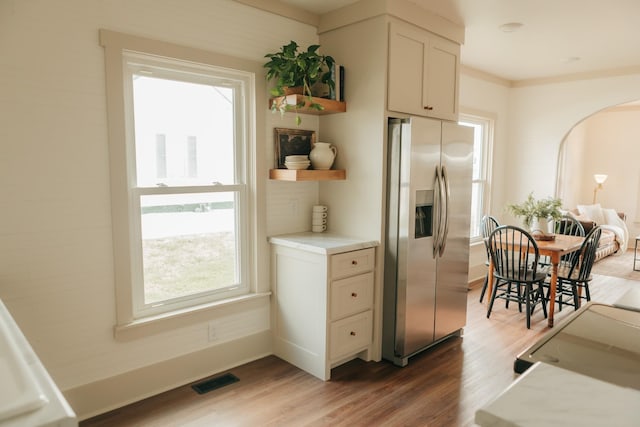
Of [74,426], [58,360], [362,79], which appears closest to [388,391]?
[58,360]

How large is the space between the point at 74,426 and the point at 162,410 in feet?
6.82

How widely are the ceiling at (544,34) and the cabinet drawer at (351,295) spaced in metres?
1.99

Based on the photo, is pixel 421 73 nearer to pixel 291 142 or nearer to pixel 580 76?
pixel 291 142

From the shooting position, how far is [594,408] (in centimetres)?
71

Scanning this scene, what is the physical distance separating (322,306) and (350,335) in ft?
1.14

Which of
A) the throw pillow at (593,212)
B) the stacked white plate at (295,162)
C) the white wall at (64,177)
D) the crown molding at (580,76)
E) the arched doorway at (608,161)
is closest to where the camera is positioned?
the white wall at (64,177)

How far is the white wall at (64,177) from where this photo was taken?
2170mm

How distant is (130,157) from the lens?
2.63 metres

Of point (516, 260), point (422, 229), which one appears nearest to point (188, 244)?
point (422, 229)

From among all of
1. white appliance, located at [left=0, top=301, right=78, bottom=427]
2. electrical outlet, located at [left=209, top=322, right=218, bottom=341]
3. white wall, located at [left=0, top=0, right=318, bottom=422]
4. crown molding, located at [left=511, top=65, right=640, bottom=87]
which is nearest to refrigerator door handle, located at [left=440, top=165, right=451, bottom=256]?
electrical outlet, located at [left=209, top=322, right=218, bottom=341]

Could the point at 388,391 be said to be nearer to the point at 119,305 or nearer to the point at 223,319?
the point at 223,319

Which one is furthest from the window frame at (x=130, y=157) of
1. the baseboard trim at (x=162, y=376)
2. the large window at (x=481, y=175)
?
the large window at (x=481, y=175)

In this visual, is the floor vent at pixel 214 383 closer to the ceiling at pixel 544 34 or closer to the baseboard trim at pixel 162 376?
the baseboard trim at pixel 162 376

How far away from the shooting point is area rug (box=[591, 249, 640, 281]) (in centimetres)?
628
